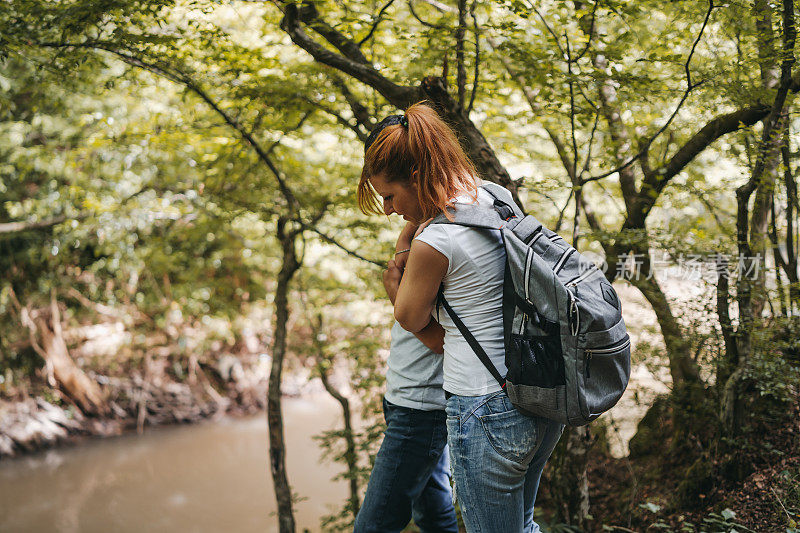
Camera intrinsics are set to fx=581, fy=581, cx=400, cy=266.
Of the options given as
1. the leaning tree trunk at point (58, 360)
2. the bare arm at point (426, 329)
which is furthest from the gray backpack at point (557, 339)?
the leaning tree trunk at point (58, 360)

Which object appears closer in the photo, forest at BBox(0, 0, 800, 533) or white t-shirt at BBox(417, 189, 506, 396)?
white t-shirt at BBox(417, 189, 506, 396)

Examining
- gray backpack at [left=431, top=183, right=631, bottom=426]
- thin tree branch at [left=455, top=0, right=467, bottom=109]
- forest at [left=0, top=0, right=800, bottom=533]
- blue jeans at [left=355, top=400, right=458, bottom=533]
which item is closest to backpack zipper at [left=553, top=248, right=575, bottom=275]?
gray backpack at [left=431, top=183, right=631, bottom=426]

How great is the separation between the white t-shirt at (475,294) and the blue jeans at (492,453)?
0.14 ft

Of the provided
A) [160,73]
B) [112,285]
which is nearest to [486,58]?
[160,73]

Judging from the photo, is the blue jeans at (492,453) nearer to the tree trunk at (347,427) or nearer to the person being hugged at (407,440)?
the person being hugged at (407,440)

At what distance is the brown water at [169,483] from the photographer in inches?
227

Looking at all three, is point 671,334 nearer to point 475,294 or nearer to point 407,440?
point 407,440

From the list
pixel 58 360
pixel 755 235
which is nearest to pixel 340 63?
pixel 755 235

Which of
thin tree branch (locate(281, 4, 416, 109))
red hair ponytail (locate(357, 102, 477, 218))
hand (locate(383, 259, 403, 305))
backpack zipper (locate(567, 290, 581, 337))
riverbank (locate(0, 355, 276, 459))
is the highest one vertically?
thin tree branch (locate(281, 4, 416, 109))

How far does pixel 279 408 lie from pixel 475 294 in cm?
259

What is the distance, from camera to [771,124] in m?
2.54

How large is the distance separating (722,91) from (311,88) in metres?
2.02

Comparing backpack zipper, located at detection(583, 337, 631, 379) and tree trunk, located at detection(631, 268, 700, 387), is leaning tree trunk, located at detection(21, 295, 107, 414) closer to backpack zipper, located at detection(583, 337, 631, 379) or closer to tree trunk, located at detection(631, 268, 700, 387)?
tree trunk, located at detection(631, 268, 700, 387)

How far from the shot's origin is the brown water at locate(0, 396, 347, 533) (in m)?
5.77
